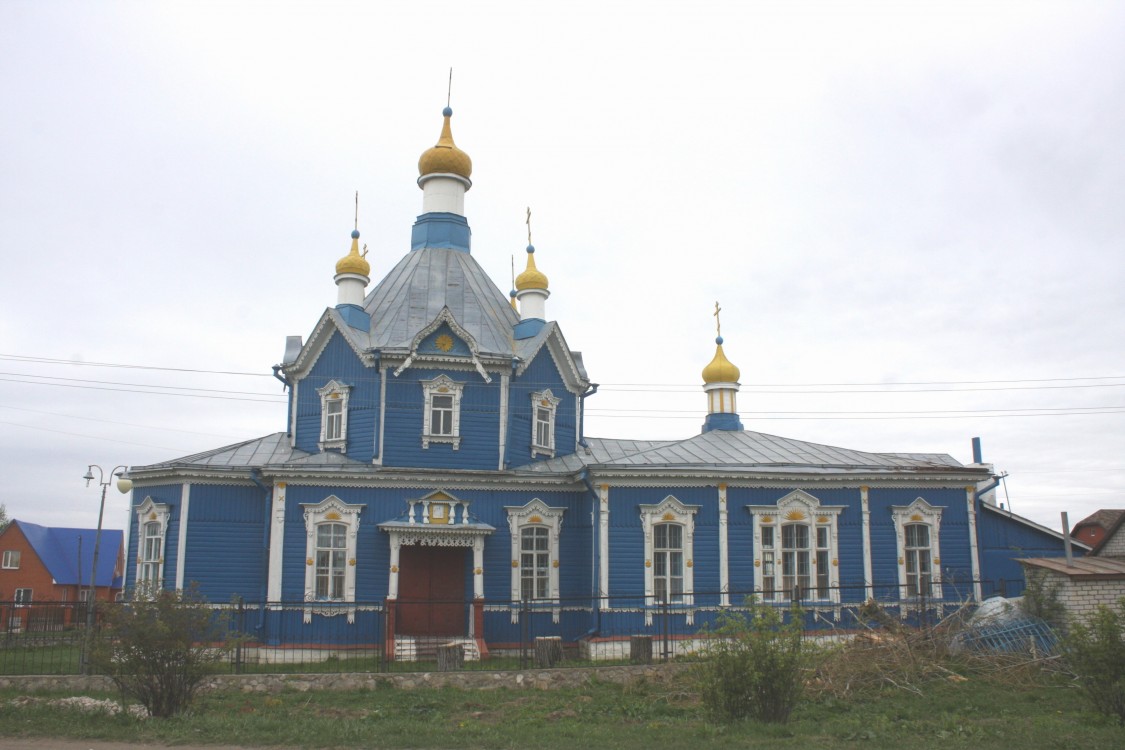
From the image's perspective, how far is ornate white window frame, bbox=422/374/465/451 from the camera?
67.5 ft

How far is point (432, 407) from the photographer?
2077 cm

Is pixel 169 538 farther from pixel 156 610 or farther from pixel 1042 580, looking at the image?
pixel 1042 580

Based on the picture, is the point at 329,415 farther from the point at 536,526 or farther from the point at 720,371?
Result: the point at 720,371

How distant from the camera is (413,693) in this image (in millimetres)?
13789

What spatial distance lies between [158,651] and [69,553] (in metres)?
36.6

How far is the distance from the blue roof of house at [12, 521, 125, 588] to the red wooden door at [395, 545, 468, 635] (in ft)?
90.8

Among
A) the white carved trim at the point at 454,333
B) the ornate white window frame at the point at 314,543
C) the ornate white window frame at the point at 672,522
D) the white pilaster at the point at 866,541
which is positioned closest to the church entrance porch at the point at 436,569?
the ornate white window frame at the point at 314,543

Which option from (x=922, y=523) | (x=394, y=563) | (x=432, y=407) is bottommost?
(x=394, y=563)

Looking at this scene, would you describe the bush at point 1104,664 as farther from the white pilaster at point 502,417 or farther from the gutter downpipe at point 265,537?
the gutter downpipe at point 265,537

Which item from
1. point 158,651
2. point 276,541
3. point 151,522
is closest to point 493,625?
point 276,541

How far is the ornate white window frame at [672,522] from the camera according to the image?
775 inches

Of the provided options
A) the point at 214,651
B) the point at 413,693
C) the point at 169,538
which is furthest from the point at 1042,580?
the point at 169,538

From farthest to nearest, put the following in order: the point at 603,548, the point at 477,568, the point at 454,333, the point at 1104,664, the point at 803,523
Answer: the point at 454,333, the point at 803,523, the point at 477,568, the point at 603,548, the point at 1104,664

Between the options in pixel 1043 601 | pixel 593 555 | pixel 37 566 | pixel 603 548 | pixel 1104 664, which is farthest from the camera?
pixel 37 566
